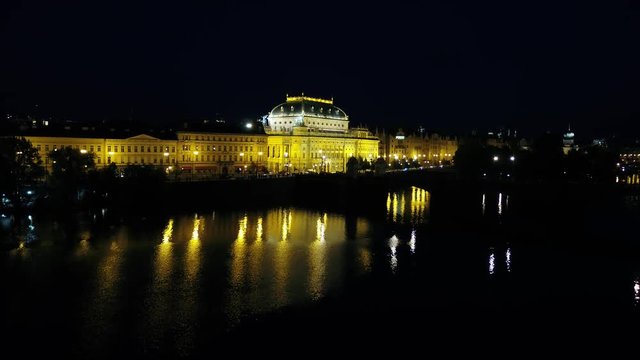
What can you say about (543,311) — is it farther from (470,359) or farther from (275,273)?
(275,273)

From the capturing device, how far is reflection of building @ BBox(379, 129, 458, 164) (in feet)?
401

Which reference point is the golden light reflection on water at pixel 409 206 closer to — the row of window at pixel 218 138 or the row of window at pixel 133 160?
the row of window at pixel 218 138

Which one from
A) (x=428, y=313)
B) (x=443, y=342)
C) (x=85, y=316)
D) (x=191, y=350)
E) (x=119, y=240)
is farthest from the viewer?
(x=119, y=240)

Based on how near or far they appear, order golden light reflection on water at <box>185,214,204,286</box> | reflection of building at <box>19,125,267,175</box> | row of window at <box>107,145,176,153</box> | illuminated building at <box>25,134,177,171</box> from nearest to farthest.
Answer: golden light reflection on water at <box>185,214,204,286</box> → illuminated building at <box>25,134,177,171</box> → reflection of building at <box>19,125,267,175</box> → row of window at <box>107,145,176,153</box>

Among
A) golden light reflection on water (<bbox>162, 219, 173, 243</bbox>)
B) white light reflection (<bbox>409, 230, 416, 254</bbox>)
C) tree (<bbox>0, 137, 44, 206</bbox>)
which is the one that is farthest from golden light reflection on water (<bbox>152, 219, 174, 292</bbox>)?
white light reflection (<bbox>409, 230, 416, 254</bbox>)

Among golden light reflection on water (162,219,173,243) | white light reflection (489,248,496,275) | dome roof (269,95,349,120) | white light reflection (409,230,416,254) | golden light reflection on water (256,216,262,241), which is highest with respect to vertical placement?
dome roof (269,95,349,120)

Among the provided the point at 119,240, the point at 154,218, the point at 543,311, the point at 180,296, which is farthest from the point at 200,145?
the point at 543,311

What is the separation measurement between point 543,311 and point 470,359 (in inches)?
260

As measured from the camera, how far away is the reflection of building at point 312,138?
94.5m

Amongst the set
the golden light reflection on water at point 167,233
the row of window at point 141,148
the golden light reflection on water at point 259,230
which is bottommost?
the golden light reflection on water at point 259,230

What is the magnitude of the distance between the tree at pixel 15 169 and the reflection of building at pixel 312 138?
1860 inches

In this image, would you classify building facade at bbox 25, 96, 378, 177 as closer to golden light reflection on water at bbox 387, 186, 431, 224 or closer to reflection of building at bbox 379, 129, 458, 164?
reflection of building at bbox 379, 129, 458, 164

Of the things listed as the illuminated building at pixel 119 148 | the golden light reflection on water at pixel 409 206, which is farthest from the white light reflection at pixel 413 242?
the illuminated building at pixel 119 148

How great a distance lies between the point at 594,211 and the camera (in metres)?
54.9
